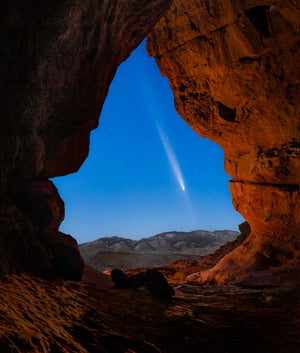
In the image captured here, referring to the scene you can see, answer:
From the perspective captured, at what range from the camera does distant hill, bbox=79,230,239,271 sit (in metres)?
24.2

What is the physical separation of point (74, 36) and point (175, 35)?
6.43m

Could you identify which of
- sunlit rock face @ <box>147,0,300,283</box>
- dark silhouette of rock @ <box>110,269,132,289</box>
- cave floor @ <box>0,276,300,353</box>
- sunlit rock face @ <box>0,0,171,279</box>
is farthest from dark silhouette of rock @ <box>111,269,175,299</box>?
sunlit rock face @ <box>147,0,300,283</box>

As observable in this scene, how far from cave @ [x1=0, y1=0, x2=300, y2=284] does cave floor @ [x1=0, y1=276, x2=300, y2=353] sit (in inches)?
26.2

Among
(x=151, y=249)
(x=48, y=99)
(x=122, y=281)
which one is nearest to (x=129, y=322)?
(x=122, y=281)

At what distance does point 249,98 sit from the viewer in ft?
29.8

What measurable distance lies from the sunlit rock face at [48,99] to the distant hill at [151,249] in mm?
18918

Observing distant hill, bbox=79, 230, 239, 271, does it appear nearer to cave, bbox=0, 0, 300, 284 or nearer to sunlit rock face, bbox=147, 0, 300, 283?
sunlit rock face, bbox=147, 0, 300, 283

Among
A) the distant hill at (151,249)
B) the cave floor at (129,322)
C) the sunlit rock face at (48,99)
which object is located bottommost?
the distant hill at (151,249)

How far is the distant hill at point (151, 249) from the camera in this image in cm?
2416

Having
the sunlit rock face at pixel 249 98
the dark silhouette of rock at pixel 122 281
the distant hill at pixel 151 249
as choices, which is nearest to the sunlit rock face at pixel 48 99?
the dark silhouette of rock at pixel 122 281

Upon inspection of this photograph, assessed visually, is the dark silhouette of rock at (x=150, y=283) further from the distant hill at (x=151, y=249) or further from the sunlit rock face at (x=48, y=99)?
the distant hill at (x=151, y=249)

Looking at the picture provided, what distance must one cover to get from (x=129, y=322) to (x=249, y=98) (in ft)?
29.1

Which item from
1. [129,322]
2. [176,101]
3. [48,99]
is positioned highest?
[176,101]

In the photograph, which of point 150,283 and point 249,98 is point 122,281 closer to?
Result: point 150,283
